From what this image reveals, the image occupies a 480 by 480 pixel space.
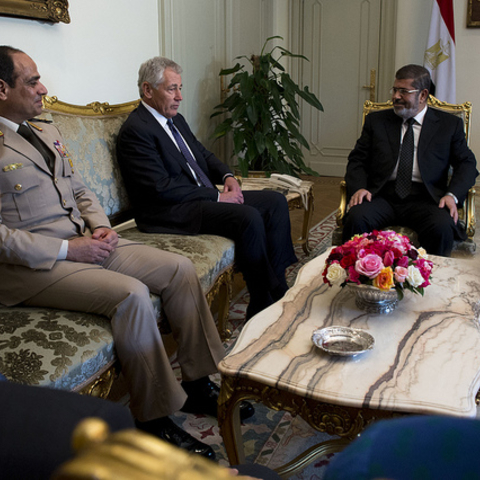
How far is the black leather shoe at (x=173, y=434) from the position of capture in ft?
6.03

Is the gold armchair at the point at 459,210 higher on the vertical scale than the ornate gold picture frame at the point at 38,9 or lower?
lower

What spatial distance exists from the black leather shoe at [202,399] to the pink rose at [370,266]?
26.4 inches

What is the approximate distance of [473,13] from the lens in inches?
221

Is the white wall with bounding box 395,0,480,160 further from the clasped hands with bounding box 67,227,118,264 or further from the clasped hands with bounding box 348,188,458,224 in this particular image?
the clasped hands with bounding box 67,227,118,264

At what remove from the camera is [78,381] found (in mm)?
1628

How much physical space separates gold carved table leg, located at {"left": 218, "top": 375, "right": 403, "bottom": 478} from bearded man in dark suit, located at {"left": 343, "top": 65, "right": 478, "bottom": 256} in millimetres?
1618

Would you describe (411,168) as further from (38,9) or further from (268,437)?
(38,9)

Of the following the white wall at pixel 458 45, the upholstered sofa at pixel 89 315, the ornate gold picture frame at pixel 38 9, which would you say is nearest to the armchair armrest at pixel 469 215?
the upholstered sofa at pixel 89 315

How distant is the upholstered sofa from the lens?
1.57 metres

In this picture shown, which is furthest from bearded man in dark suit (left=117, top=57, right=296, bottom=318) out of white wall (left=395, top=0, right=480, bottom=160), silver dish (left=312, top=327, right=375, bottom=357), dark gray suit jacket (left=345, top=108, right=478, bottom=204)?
white wall (left=395, top=0, right=480, bottom=160)

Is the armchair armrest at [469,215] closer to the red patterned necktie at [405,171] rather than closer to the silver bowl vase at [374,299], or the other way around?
the red patterned necktie at [405,171]

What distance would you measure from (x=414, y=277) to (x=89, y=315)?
1.08m

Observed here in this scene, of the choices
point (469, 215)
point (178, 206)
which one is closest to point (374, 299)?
point (178, 206)

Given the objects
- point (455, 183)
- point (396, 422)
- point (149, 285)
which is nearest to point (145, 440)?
point (396, 422)
